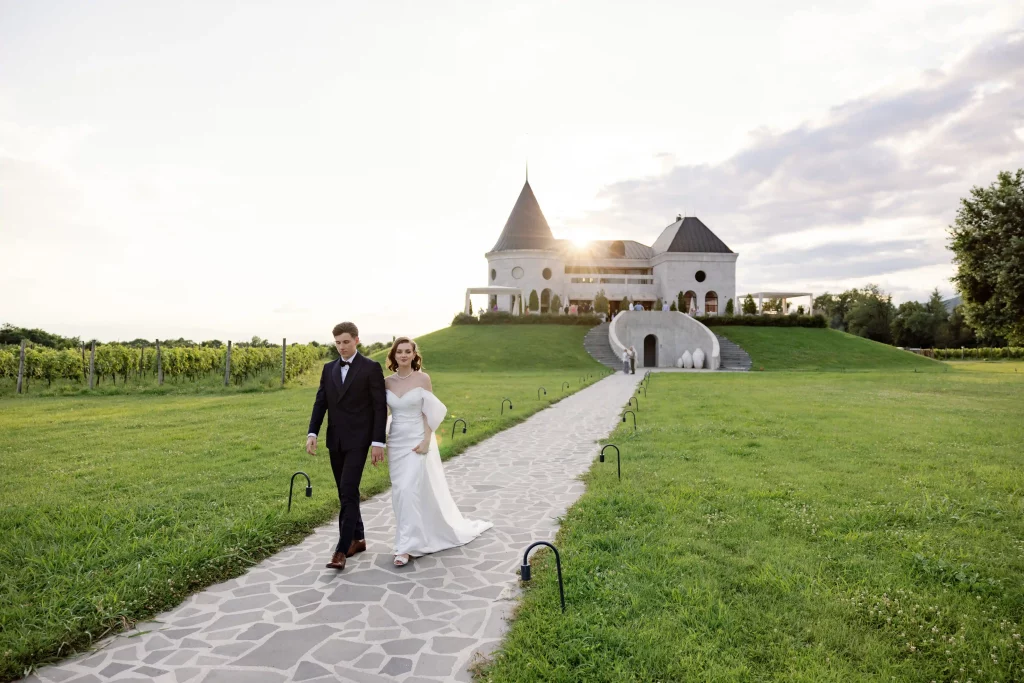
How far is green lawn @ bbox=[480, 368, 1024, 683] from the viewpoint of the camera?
402 centimetres

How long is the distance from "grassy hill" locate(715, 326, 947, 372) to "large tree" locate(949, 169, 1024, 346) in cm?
1474

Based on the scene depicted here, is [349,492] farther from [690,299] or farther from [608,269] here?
[608,269]

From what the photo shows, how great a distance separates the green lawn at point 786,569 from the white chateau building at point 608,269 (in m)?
48.8

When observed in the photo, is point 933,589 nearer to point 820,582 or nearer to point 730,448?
point 820,582

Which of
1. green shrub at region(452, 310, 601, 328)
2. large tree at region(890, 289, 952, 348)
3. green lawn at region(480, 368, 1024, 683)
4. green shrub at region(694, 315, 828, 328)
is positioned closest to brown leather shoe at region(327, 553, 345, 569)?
green lawn at region(480, 368, 1024, 683)

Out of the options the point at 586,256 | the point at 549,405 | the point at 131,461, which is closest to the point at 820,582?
the point at 131,461

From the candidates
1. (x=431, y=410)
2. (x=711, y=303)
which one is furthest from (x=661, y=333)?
(x=431, y=410)

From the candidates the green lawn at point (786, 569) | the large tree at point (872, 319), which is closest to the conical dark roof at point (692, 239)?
the large tree at point (872, 319)

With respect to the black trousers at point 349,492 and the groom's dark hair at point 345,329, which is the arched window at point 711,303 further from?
the black trousers at point 349,492

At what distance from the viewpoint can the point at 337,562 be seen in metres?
5.54

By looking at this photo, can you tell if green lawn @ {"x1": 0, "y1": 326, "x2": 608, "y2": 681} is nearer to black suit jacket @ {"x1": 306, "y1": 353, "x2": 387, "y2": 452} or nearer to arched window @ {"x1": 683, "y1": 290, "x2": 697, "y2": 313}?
black suit jacket @ {"x1": 306, "y1": 353, "x2": 387, "y2": 452}

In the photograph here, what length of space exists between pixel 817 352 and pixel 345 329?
4429cm

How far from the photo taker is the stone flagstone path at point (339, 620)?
394 centimetres

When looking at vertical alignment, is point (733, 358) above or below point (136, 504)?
above
